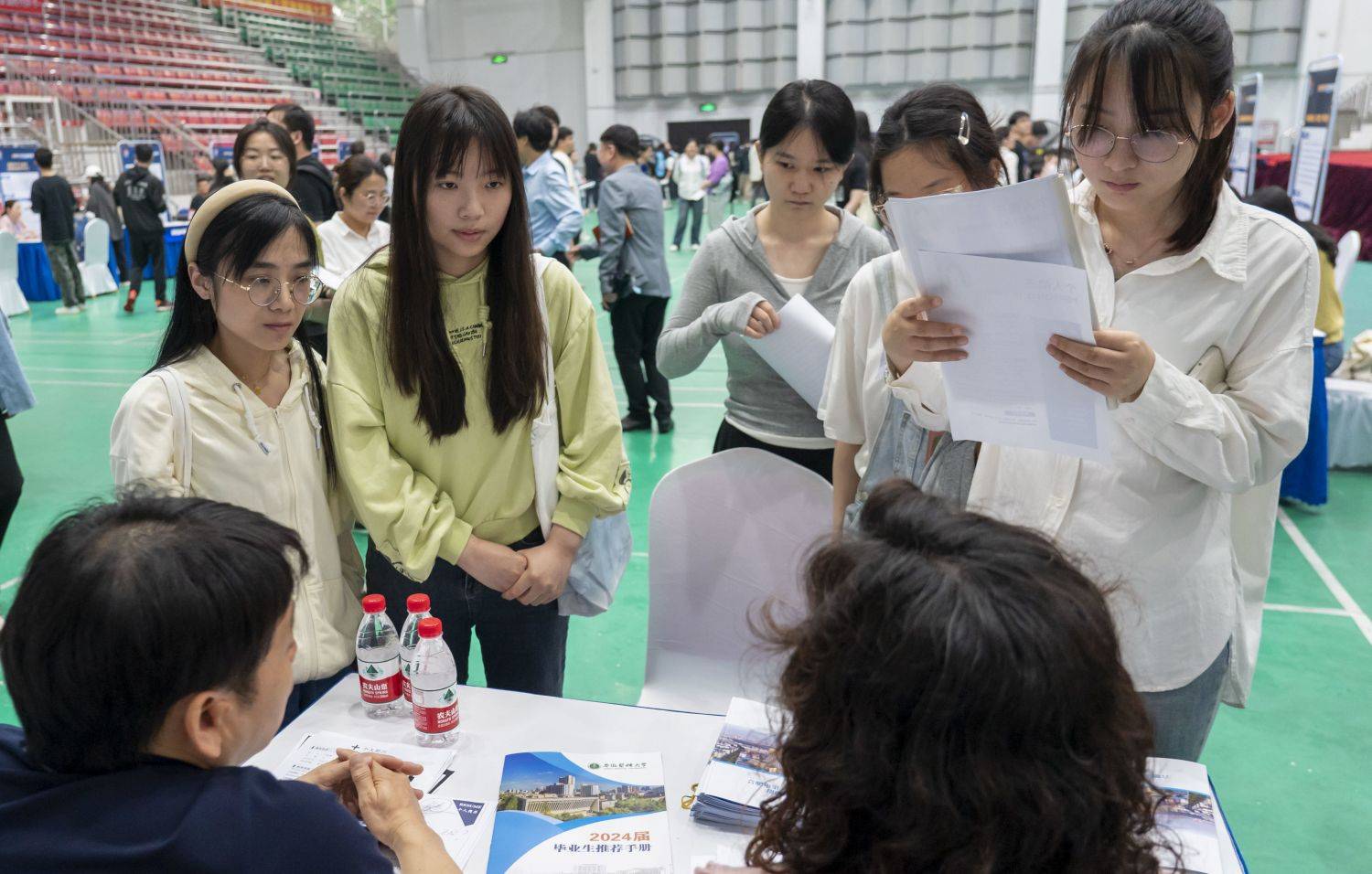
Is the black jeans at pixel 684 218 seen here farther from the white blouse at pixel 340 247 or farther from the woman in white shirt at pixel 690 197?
the white blouse at pixel 340 247

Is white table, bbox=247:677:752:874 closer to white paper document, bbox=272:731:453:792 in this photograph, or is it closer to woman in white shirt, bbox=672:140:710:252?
white paper document, bbox=272:731:453:792

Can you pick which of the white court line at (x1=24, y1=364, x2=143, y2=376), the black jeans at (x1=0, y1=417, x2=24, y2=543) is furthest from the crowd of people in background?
the white court line at (x1=24, y1=364, x2=143, y2=376)

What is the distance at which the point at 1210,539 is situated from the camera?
137cm

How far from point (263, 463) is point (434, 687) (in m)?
0.60

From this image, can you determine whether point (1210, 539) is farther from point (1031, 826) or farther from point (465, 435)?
point (465, 435)

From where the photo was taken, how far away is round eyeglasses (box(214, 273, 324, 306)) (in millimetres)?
1778

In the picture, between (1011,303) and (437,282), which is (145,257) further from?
(1011,303)

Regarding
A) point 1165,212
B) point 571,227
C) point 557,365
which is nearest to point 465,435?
point 557,365

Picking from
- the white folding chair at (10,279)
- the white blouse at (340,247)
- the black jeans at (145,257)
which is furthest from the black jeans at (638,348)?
the white folding chair at (10,279)

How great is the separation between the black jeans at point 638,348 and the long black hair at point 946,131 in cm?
343

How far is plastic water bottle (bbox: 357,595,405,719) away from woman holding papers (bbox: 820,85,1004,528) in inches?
32.6

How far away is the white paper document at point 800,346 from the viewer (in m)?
2.13

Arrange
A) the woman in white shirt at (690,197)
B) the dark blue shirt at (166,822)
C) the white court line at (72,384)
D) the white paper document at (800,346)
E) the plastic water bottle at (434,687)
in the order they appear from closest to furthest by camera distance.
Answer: the dark blue shirt at (166,822) → the plastic water bottle at (434,687) → the white paper document at (800,346) → the white court line at (72,384) → the woman in white shirt at (690,197)

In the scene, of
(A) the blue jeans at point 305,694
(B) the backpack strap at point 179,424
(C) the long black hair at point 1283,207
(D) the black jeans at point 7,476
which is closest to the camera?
(B) the backpack strap at point 179,424
